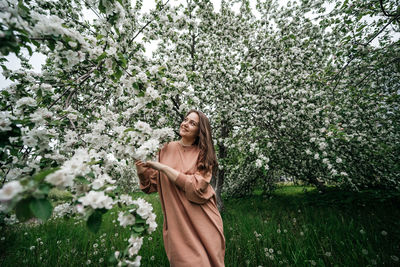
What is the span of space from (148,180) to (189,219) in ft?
1.96

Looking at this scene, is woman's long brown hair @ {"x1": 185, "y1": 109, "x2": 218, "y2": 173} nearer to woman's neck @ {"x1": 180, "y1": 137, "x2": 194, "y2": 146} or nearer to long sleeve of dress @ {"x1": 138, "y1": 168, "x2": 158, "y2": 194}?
woman's neck @ {"x1": 180, "y1": 137, "x2": 194, "y2": 146}

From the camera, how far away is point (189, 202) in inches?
68.4

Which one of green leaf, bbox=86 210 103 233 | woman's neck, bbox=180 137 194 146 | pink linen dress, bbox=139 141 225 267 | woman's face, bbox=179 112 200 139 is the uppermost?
woman's face, bbox=179 112 200 139

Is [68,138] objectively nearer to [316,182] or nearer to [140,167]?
[140,167]

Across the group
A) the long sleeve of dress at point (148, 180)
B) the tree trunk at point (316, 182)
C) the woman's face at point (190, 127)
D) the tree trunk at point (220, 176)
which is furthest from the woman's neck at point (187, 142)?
the tree trunk at point (316, 182)

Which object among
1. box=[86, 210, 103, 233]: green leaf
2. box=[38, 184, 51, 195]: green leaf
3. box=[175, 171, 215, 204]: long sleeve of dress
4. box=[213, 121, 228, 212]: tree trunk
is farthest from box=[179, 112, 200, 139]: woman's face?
box=[213, 121, 228, 212]: tree trunk

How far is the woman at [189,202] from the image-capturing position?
5.26 feet

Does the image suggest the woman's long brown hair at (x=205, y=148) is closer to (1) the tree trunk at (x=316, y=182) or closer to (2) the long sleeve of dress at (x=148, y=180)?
(2) the long sleeve of dress at (x=148, y=180)

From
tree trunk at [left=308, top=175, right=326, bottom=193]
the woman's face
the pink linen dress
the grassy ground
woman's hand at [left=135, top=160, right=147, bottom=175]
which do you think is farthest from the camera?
tree trunk at [left=308, top=175, right=326, bottom=193]

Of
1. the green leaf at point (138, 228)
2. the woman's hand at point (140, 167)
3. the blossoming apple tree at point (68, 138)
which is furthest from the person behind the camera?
the woman's hand at point (140, 167)

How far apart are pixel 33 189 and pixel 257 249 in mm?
3187

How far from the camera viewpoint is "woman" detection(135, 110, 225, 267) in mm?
1604

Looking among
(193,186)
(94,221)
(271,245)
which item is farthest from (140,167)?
(271,245)

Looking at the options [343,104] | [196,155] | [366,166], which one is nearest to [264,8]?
[343,104]
